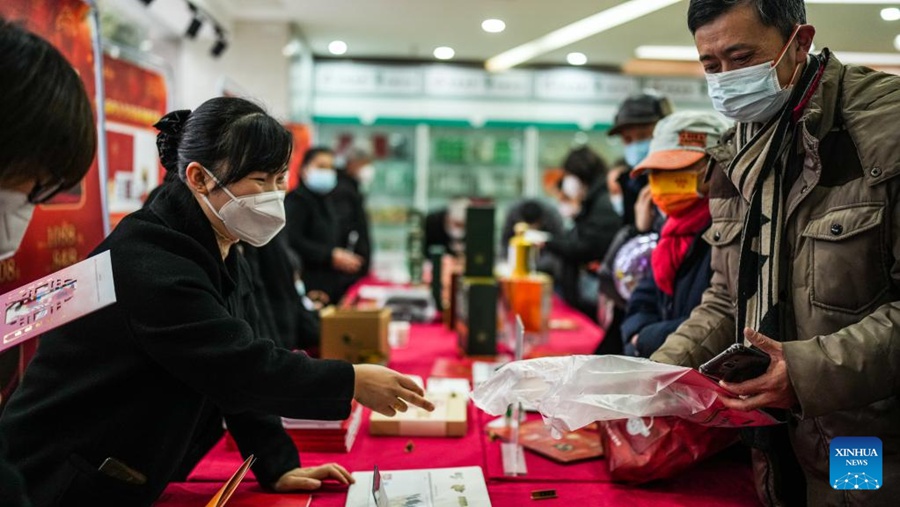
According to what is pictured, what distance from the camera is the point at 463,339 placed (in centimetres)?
311

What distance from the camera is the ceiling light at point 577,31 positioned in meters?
4.60

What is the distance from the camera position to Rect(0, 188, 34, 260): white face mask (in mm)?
1083

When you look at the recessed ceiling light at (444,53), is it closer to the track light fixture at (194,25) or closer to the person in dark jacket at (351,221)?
the person in dark jacket at (351,221)

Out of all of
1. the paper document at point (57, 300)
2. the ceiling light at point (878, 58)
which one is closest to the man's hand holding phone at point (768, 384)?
the paper document at point (57, 300)

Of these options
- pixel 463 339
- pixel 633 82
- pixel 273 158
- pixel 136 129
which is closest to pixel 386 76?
pixel 633 82

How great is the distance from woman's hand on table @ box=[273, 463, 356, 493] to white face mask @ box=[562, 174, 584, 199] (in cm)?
375

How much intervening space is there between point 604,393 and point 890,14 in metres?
2.98

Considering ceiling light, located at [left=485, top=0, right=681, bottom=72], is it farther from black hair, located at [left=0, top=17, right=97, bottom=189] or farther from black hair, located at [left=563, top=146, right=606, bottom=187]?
black hair, located at [left=0, top=17, right=97, bottom=189]

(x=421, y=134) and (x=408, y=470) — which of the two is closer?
(x=408, y=470)

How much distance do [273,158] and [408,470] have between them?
0.78 m

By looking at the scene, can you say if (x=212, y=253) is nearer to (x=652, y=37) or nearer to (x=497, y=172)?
(x=652, y=37)

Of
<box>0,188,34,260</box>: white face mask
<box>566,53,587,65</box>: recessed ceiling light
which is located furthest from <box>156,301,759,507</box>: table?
<box>566,53,587,65</box>: recessed ceiling light

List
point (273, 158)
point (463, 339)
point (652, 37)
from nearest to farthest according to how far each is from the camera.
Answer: point (273, 158) < point (463, 339) < point (652, 37)

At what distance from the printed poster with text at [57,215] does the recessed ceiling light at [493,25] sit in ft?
12.3
